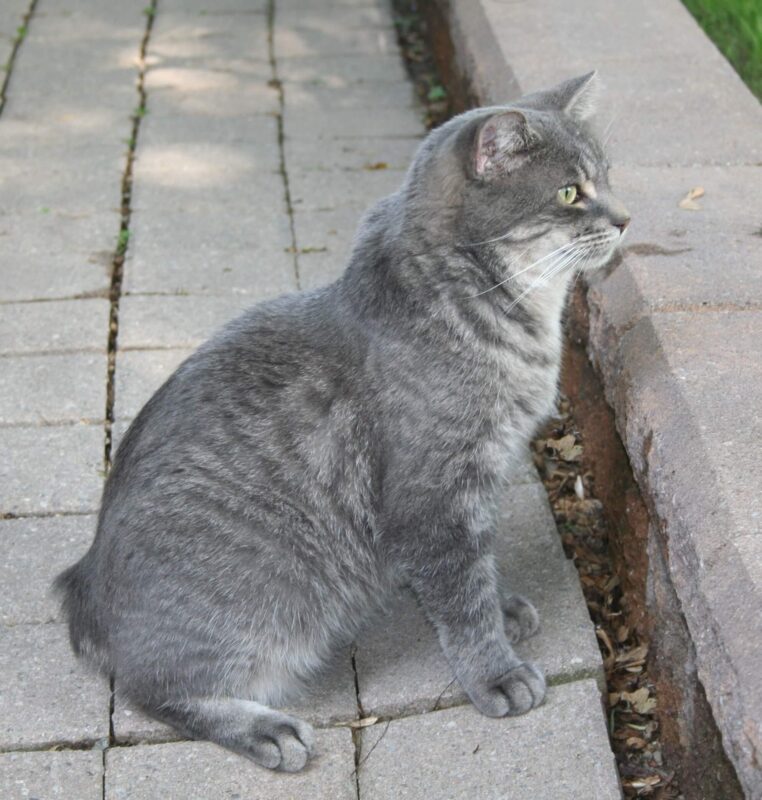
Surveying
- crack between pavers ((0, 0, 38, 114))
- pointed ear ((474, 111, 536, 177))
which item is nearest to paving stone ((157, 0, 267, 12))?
crack between pavers ((0, 0, 38, 114))

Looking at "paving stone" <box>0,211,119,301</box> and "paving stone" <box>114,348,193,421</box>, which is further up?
"paving stone" <box>114,348,193,421</box>

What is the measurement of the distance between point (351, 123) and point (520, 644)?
3.20 meters

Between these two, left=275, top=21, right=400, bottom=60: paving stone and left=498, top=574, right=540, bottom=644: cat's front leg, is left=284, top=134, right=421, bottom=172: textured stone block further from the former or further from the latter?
left=498, top=574, right=540, bottom=644: cat's front leg

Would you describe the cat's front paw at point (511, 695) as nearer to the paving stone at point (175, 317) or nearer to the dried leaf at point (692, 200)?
the dried leaf at point (692, 200)

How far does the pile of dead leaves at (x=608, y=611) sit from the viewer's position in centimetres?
286

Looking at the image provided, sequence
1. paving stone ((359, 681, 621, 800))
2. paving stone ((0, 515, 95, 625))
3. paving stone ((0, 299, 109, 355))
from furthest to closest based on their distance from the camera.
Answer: paving stone ((0, 299, 109, 355)) → paving stone ((0, 515, 95, 625)) → paving stone ((359, 681, 621, 800))

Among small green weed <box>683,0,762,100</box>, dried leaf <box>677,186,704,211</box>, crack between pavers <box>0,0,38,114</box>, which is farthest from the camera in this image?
crack between pavers <box>0,0,38,114</box>

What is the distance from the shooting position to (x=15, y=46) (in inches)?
246

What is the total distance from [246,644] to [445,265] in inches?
39.1

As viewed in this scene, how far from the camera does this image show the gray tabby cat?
280cm

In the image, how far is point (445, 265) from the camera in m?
2.88

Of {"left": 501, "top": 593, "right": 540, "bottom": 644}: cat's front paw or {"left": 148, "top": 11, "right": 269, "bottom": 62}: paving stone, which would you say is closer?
{"left": 501, "top": 593, "right": 540, "bottom": 644}: cat's front paw

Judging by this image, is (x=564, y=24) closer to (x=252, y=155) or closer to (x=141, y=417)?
(x=252, y=155)

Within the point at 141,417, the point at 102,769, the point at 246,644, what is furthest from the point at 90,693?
the point at 141,417
